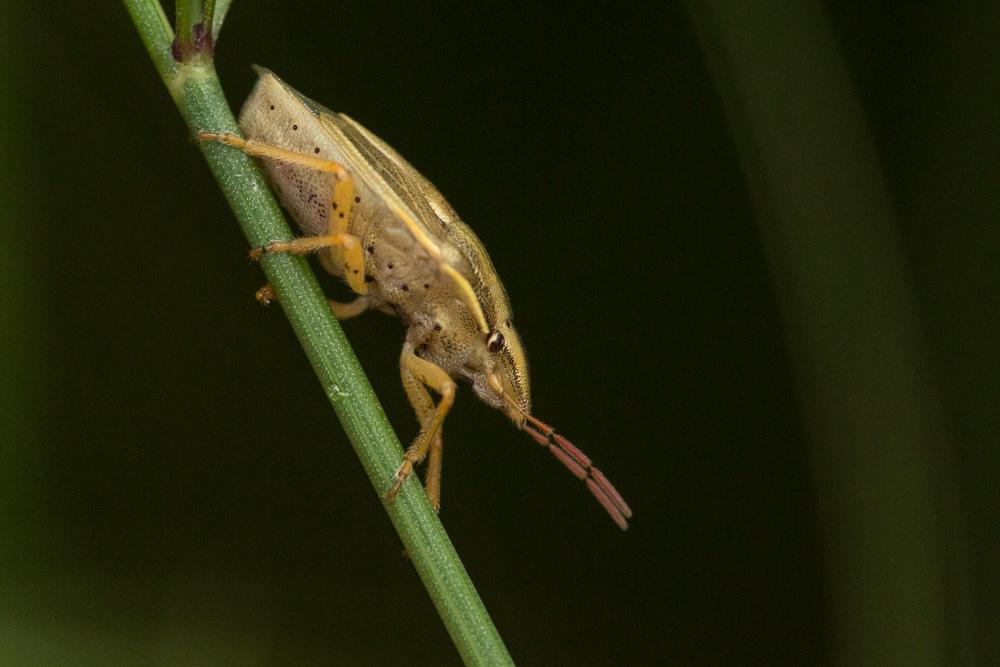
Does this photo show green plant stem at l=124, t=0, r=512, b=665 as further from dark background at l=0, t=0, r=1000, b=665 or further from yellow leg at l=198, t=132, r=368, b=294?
dark background at l=0, t=0, r=1000, b=665

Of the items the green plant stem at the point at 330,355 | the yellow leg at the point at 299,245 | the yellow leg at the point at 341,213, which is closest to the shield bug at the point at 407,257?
the yellow leg at the point at 341,213

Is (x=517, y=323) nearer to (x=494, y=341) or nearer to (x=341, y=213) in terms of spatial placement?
(x=494, y=341)

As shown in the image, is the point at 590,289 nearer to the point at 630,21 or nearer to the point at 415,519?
the point at 630,21

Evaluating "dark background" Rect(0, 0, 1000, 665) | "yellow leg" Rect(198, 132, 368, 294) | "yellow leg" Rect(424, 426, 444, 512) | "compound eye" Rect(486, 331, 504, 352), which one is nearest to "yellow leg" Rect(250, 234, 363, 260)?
"yellow leg" Rect(198, 132, 368, 294)

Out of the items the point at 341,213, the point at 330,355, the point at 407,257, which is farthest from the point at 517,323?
the point at 330,355

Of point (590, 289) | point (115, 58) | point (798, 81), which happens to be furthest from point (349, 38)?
point (798, 81)

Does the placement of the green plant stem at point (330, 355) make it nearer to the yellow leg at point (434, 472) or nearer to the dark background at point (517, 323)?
the yellow leg at point (434, 472)
